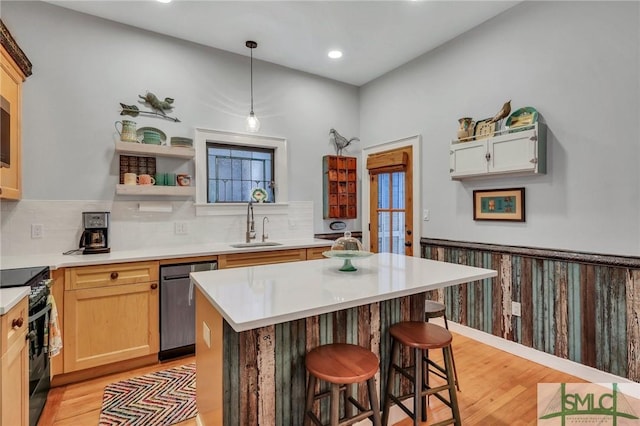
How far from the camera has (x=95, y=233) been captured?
2.80m

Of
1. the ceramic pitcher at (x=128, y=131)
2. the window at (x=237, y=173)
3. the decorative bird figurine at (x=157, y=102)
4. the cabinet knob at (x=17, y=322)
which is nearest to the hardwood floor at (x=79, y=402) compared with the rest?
the cabinet knob at (x=17, y=322)

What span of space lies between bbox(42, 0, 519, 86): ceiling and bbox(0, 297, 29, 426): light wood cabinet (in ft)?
8.63

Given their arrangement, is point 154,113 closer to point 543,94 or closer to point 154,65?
point 154,65

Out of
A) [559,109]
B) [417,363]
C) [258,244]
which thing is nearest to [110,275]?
[258,244]

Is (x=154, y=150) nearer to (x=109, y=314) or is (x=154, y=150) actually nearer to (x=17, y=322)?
(x=109, y=314)

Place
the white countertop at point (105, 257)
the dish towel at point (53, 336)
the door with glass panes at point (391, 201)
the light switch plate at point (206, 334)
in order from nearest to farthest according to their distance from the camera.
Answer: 1. the light switch plate at point (206, 334)
2. the dish towel at point (53, 336)
3. the white countertop at point (105, 257)
4. the door with glass panes at point (391, 201)

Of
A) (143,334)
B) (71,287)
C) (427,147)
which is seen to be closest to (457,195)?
(427,147)

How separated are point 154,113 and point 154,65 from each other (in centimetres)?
49

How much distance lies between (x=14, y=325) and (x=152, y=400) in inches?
43.3

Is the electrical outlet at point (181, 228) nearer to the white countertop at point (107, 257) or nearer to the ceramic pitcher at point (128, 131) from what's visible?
the white countertop at point (107, 257)

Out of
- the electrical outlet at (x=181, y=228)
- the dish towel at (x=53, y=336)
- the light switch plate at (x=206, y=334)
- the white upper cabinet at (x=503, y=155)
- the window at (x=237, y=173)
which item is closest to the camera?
the light switch plate at (x=206, y=334)

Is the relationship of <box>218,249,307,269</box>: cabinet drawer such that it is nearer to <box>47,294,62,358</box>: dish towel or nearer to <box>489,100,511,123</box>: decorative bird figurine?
<box>47,294,62,358</box>: dish towel

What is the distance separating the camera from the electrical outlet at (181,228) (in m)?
3.29

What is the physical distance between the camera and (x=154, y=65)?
3.20 meters
